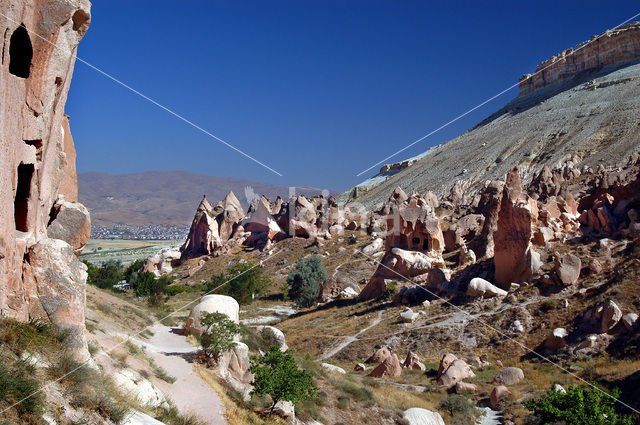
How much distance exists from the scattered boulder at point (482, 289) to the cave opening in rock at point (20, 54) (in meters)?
20.6

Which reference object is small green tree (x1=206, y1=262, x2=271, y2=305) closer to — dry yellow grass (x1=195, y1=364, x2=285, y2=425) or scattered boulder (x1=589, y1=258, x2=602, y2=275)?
scattered boulder (x1=589, y1=258, x2=602, y2=275)

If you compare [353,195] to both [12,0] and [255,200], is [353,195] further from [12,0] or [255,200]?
[12,0]

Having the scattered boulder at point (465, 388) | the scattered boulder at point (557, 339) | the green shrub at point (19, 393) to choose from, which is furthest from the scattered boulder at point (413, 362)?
the green shrub at point (19, 393)

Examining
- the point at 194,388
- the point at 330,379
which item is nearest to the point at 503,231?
the point at 330,379

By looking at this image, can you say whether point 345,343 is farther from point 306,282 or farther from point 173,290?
point 173,290

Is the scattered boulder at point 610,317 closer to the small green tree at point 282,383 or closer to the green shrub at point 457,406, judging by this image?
the green shrub at point 457,406

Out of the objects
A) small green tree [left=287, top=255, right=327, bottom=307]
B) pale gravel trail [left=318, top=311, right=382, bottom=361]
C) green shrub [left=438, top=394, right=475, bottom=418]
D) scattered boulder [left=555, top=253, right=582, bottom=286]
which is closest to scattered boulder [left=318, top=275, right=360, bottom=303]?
small green tree [left=287, top=255, right=327, bottom=307]

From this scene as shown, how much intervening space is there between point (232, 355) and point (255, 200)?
162ft

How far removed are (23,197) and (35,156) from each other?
776 mm

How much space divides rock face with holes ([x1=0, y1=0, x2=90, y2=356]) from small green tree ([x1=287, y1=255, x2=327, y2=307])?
2544 centimetres

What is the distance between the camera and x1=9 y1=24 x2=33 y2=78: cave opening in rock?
895 cm

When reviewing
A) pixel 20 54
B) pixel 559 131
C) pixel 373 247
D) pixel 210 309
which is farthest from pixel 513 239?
pixel 559 131

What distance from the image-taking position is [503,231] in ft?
81.3

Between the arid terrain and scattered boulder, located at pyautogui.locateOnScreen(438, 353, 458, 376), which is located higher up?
the arid terrain
